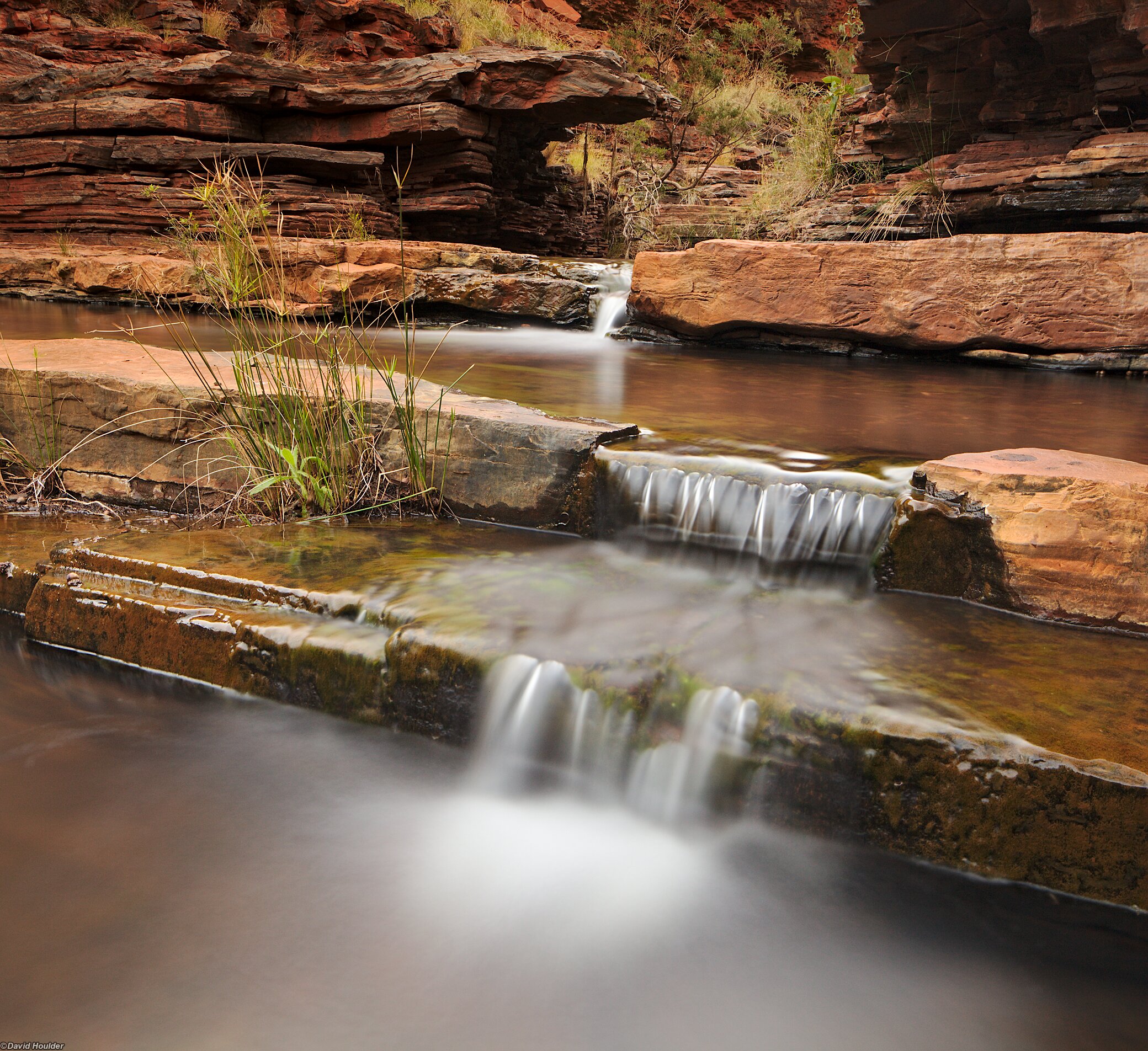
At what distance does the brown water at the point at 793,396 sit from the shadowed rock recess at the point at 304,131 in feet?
10.6

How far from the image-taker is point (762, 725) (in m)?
1.72

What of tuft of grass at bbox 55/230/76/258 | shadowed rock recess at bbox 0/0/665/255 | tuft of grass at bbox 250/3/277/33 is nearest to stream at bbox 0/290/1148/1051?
shadowed rock recess at bbox 0/0/665/255

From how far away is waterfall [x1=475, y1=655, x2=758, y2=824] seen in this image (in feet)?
5.76

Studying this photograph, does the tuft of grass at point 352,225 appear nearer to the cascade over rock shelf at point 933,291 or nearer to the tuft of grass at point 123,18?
the cascade over rock shelf at point 933,291

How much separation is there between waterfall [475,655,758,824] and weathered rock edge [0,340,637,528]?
1.05 m

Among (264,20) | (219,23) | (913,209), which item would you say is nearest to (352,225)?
(913,209)

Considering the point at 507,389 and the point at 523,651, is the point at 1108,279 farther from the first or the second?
the point at 523,651

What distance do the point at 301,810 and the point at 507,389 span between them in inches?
102

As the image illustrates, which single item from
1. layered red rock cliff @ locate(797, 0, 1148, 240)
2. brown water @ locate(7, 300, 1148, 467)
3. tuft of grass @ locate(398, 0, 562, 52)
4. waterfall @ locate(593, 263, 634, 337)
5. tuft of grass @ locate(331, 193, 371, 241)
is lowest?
brown water @ locate(7, 300, 1148, 467)

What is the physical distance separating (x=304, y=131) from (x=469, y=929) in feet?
31.0

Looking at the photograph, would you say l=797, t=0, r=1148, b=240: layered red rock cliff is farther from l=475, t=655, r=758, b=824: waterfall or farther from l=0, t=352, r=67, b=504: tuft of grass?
l=0, t=352, r=67, b=504: tuft of grass

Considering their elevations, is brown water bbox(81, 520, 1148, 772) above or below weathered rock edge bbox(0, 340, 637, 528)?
below

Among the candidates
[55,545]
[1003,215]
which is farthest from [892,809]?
[1003,215]

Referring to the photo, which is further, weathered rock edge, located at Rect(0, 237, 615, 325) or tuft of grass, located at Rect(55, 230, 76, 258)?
tuft of grass, located at Rect(55, 230, 76, 258)
